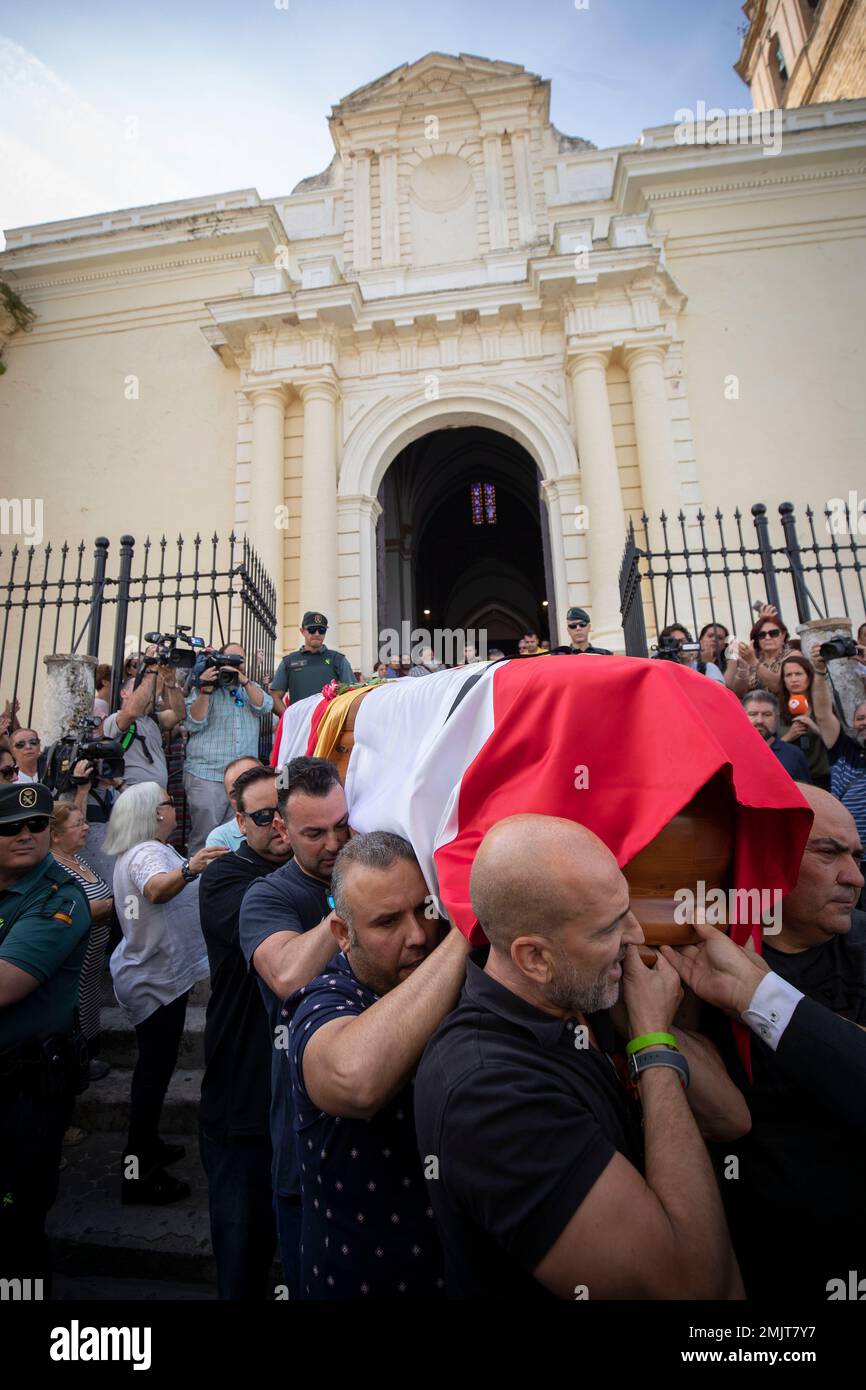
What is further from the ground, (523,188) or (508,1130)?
(523,188)

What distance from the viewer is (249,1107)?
95.7 inches

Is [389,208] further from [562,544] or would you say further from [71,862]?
[71,862]

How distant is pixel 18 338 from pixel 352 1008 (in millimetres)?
13957

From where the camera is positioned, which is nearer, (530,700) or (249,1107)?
(530,700)

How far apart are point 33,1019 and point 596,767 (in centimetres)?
218

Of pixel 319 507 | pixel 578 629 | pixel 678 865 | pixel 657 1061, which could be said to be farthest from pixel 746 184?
pixel 657 1061

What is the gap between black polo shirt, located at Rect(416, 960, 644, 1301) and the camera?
1100mm

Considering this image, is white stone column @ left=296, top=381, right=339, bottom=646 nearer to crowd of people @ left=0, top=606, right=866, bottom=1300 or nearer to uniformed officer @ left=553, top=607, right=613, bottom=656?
uniformed officer @ left=553, top=607, right=613, bottom=656

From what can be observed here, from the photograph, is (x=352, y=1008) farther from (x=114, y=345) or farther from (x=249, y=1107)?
(x=114, y=345)

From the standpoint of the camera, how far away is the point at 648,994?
1344 millimetres

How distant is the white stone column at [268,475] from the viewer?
9766 millimetres

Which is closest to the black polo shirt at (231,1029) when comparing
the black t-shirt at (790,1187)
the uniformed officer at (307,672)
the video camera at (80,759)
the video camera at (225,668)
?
the black t-shirt at (790,1187)

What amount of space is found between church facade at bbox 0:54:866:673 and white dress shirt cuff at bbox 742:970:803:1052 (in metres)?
7.30
